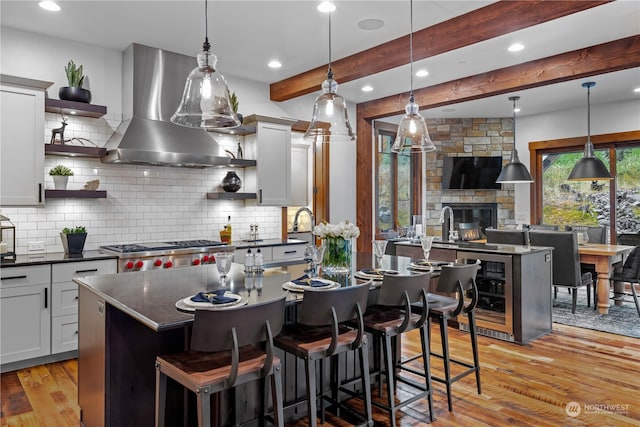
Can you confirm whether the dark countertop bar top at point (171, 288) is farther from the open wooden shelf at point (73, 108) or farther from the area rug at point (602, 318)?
the area rug at point (602, 318)

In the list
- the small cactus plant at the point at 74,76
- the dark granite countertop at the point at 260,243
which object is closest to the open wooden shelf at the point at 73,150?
the small cactus plant at the point at 74,76

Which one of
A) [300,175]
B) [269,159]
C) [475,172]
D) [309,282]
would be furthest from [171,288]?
[475,172]

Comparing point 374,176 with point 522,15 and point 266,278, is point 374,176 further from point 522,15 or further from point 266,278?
point 266,278

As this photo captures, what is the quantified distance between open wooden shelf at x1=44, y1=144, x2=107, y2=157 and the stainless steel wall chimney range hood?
3.8 inches

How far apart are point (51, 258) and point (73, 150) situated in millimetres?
1002

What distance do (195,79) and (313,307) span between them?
4.66 ft

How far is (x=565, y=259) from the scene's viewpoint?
498 cm

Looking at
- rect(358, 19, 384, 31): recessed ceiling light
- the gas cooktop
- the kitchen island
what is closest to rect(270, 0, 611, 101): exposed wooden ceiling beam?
rect(358, 19, 384, 31): recessed ceiling light

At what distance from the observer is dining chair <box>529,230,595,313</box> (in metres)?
4.91

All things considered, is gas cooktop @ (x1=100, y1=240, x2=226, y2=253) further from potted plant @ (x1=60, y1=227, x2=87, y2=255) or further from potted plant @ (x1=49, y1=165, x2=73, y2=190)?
potted plant @ (x1=49, y1=165, x2=73, y2=190)

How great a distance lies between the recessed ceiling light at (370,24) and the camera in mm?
3832

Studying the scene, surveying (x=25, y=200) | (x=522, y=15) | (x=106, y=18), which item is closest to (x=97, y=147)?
(x=25, y=200)

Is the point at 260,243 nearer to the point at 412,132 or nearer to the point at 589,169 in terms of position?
the point at 412,132

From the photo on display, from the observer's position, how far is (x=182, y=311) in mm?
1868
